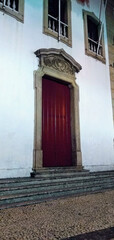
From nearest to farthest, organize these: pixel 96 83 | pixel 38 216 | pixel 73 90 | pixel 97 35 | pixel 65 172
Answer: pixel 38 216 → pixel 65 172 → pixel 73 90 → pixel 96 83 → pixel 97 35

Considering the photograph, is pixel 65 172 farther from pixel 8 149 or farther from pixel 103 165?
pixel 103 165

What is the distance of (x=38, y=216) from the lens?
89.8 inches

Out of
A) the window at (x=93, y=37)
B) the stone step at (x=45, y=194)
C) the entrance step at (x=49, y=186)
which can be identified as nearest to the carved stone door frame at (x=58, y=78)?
the entrance step at (x=49, y=186)

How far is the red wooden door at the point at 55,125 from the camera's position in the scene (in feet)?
16.8

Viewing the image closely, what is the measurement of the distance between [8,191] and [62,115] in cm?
307

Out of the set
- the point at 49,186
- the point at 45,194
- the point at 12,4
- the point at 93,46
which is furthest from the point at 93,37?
the point at 45,194

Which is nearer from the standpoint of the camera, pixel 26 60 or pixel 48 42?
pixel 26 60

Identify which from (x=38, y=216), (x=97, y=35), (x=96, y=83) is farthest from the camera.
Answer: (x=97, y=35)

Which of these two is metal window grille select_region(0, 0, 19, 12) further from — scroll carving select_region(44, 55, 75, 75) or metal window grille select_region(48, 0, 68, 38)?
scroll carving select_region(44, 55, 75, 75)

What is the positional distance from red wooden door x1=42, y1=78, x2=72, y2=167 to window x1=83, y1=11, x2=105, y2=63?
2142mm

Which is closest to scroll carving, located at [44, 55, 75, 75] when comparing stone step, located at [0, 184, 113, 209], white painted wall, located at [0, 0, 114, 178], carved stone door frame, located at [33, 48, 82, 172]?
carved stone door frame, located at [33, 48, 82, 172]

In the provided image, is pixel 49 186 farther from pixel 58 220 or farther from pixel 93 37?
pixel 93 37

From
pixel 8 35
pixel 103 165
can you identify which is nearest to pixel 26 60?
pixel 8 35

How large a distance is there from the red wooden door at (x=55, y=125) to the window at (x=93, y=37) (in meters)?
2.14
